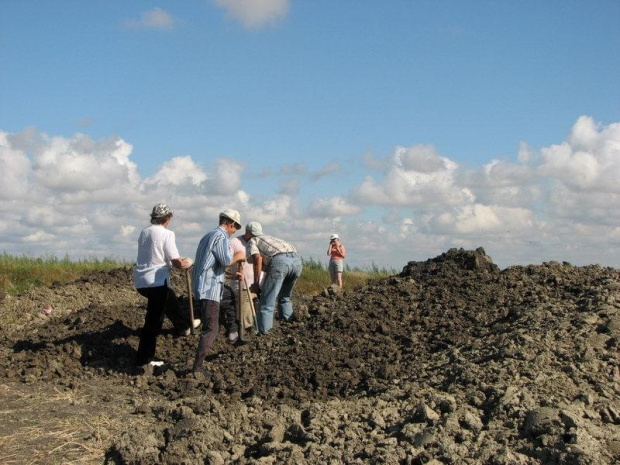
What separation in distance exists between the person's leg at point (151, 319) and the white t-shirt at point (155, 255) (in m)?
0.11

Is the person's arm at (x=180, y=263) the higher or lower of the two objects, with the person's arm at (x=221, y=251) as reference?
lower

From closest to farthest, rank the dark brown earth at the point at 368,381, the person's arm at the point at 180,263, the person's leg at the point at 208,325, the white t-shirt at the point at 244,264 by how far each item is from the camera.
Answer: the dark brown earth at the point at 368,381, the person's leg at the point at 208,325, the person's arm at the point at 180,263, the white t-shirt at the point at 244,264

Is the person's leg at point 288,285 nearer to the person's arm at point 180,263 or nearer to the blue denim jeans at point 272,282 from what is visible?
the blue denim jeans at point 272,282

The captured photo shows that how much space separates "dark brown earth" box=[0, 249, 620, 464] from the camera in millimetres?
5191

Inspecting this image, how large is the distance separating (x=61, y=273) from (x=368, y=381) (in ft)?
43.3

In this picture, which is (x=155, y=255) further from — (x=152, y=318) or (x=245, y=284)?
(x=245, y=284)

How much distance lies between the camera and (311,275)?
20375 millimetres

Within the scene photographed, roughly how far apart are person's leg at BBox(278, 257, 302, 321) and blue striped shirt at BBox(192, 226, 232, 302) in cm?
209

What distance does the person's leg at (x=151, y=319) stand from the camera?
27.3 ft

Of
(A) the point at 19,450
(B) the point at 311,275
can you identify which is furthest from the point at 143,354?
(B) the point at 311,275

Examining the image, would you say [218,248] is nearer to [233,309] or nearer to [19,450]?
[233,309]

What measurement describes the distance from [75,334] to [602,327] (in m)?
6.90

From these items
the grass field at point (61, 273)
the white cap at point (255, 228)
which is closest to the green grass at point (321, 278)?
the grass field at point (61, 273)

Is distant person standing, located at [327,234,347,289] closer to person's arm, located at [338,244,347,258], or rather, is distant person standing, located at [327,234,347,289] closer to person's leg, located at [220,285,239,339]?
person's arm, located at [338,244,347,258]
